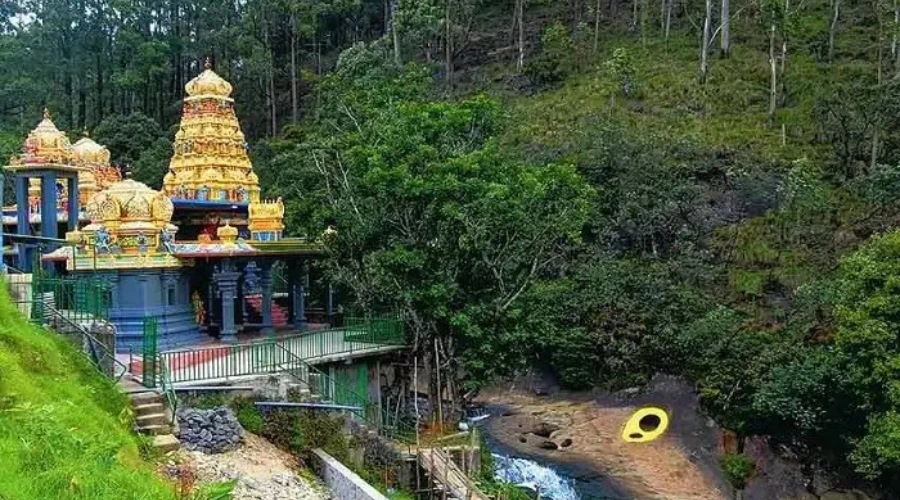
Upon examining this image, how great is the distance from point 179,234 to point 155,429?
15029 mm

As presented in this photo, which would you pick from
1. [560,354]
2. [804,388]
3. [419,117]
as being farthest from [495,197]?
[560,354]

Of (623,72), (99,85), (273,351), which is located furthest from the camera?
(99,85)

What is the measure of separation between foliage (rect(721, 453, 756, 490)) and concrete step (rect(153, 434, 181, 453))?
14668 mm

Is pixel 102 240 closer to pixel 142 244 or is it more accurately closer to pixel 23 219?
pixel 142 244

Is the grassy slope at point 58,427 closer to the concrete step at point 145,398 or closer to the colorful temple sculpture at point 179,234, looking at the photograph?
the concrete step at point 145,398

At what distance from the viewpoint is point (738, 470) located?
2125cm

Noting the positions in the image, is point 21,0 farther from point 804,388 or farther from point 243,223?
point 804,388

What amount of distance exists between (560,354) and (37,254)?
1612cm

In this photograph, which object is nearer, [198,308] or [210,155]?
[198,308]

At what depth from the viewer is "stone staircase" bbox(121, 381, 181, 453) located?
40.1 feet

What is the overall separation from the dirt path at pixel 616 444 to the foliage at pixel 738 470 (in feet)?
1.06

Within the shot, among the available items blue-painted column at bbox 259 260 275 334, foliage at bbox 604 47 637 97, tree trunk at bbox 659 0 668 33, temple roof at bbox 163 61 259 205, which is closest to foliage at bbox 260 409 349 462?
blue-painted column at bbox 259 260 275 334

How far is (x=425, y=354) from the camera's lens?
20391 mm

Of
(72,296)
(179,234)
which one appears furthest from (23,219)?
(72,296)
